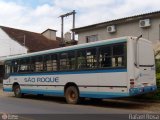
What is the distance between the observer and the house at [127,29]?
2266cm

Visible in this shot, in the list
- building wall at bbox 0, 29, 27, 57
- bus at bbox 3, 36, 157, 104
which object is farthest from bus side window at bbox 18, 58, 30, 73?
building wall at bbox 0, 29, 27, 57

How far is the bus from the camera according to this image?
14594 mm

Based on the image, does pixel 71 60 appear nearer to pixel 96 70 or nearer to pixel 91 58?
pixel 91 58

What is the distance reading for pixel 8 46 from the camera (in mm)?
41500

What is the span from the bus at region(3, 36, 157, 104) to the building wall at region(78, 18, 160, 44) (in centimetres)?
704

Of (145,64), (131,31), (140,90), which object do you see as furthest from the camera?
(131,31)

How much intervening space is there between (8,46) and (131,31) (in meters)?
21.0

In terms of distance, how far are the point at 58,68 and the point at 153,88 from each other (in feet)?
16.5

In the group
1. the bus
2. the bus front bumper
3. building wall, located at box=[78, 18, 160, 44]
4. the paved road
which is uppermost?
building wall, located at box=[78, 18, 160, 44]

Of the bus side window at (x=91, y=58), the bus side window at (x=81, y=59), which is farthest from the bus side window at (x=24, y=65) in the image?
the bus side window at (x=91, y=58)

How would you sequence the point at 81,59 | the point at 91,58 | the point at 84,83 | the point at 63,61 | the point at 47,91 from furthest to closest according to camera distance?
the point at 47,91
the point at 63,61
the point at 81,59
the point at 84,83
the point at 91,58

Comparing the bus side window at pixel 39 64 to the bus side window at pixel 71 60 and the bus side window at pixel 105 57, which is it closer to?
the bus side window at pixel 71 60

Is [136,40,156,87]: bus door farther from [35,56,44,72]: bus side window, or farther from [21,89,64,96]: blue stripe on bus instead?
[35,56,44,72]: bus side window

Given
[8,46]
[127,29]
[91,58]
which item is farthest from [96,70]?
[8,46]
